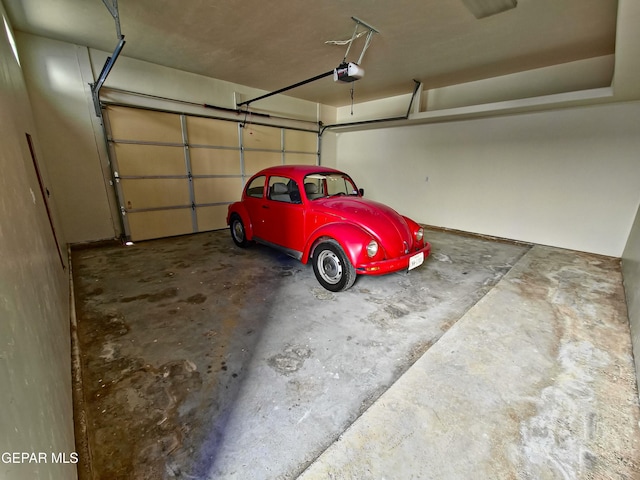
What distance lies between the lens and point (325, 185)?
383 cm

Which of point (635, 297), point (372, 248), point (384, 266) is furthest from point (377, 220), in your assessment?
point (635, 297)

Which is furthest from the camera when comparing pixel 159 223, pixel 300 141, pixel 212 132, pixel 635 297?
pixel 300 141

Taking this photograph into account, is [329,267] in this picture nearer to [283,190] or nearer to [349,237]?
[349,237]

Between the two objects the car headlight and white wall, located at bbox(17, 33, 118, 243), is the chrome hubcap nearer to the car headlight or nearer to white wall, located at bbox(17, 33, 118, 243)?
the car headlight

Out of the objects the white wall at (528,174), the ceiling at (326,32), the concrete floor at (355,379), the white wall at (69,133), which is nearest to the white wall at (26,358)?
the concrete floor at (355,379)

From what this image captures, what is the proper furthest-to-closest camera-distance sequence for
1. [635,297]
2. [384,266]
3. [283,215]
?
[283,215] < [384,266] < [635,297]

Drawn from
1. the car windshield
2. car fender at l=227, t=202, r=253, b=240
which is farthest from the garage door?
the car windshield

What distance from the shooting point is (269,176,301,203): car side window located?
12.2 feet

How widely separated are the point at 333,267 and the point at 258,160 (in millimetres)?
4499

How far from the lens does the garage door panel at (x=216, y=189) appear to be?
19.3 ft

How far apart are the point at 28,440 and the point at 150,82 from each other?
5876mm

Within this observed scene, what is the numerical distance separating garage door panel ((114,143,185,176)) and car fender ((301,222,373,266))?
394 cm

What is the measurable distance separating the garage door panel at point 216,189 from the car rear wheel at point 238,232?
1.55 m

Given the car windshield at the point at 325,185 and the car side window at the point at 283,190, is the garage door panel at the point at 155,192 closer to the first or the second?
the car side window at the point at 283,190
